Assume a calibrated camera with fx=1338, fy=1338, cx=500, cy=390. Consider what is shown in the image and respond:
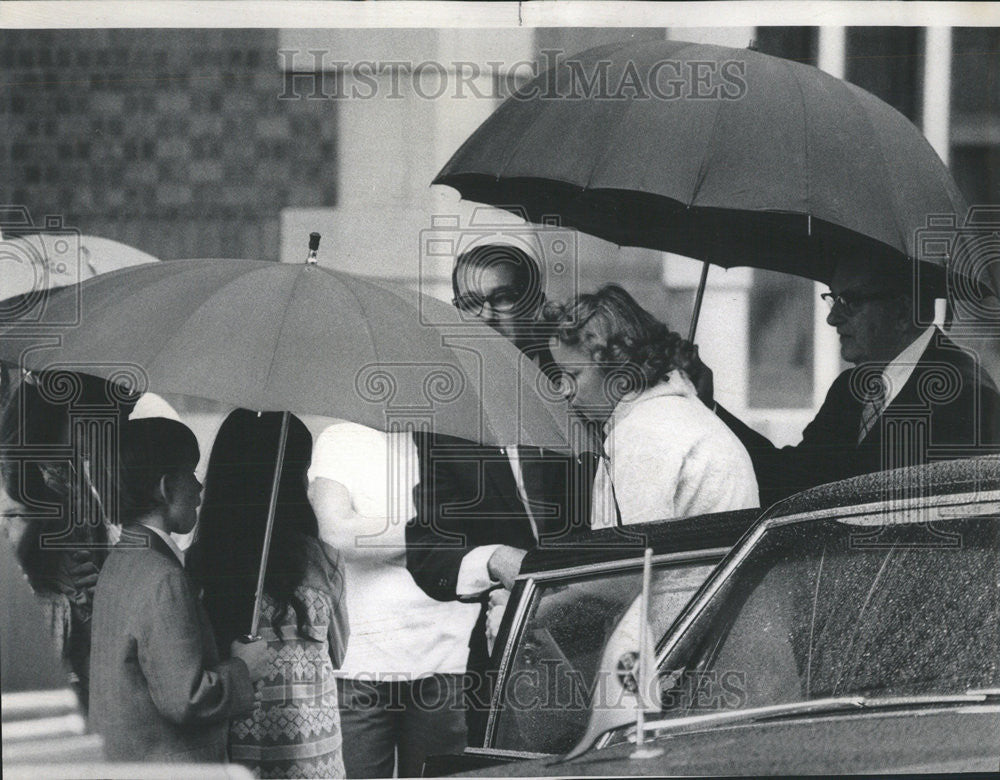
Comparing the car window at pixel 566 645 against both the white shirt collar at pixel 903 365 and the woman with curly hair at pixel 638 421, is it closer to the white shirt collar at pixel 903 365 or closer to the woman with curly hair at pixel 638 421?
the woman with curly hair at pixel 638 421

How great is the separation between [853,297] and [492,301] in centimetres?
117

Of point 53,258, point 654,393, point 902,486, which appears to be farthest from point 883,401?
point 53,258

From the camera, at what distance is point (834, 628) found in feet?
12.3

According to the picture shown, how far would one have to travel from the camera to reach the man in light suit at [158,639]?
163 inches

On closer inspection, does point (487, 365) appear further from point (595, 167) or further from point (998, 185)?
point (998, 185)

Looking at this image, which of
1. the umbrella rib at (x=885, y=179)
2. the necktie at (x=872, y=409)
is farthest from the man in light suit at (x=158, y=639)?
the umbrella rib at (x=885, y=179)

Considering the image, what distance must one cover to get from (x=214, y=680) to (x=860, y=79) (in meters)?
2.80

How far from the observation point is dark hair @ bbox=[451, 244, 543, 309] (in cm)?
425

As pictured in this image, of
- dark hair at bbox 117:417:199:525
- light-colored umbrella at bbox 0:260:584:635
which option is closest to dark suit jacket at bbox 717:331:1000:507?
light-colored umbrella at bbox 0:260:584:635

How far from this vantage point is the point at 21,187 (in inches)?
167

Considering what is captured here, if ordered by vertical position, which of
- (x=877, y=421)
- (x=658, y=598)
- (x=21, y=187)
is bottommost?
(x=658, y=598)

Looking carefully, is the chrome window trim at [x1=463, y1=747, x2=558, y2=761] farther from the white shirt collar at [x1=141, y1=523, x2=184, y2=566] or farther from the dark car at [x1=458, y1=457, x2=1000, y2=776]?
the white shirt collar at [x1=141, y1=523, x2=184, y2=566]

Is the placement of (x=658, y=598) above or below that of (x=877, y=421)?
below

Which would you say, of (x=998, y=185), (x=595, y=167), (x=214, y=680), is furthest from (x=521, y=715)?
(x=998, y=185)
